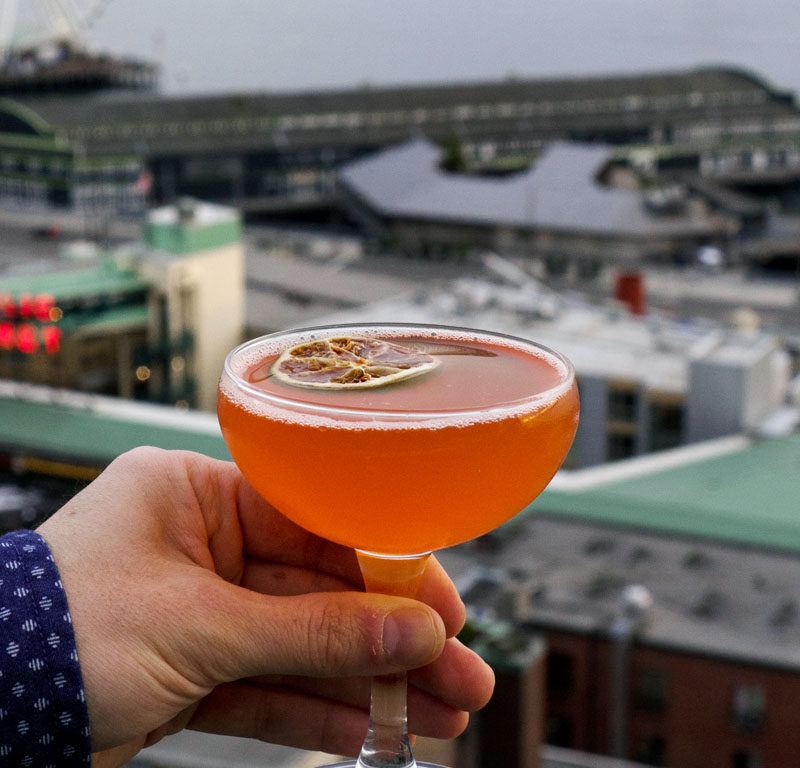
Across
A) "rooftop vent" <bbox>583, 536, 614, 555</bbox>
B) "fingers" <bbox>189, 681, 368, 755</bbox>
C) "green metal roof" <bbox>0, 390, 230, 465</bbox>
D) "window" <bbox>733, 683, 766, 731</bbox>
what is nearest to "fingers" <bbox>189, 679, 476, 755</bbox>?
"fingers" <bbox>189, 681, 368, 755</bbox>

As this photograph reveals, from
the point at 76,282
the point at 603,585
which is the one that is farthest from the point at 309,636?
the point at 76,282

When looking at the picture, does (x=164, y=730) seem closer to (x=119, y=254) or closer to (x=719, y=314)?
(x=119, y=254)

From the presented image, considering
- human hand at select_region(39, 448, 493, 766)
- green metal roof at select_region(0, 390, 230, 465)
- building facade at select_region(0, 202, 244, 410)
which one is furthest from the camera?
building facade at select_region(0, 202, 244, 410)

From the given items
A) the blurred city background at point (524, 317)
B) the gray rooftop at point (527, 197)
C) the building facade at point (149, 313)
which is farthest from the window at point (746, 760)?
the gray rooftop at point (527, 197)

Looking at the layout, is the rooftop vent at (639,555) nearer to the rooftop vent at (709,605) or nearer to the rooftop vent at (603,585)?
the rooftop vent at (603,585)

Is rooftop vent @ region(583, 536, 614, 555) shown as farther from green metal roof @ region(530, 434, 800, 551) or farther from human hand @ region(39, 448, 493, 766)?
human hand @ region(39, 448, 493, 766)
